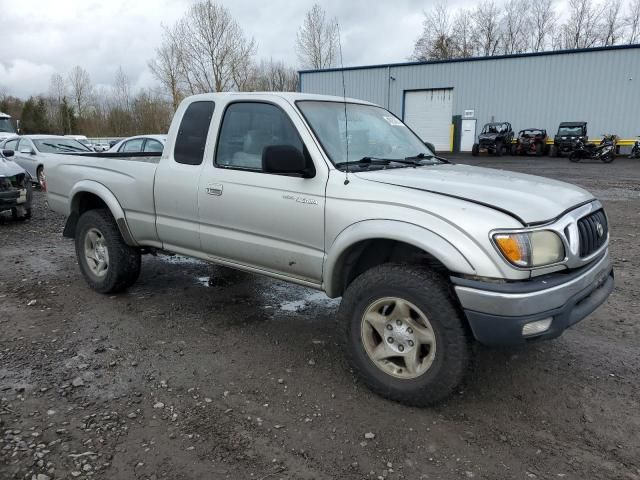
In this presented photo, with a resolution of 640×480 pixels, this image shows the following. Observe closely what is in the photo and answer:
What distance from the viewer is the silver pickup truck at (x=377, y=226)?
9.05ft

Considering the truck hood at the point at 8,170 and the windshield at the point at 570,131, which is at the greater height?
the windshield at the point at 570,131

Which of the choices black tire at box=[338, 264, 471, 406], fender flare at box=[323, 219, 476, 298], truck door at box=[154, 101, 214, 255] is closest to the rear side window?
truck door at box=[154, 101, 214, 255]

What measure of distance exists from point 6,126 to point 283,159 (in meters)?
24.1

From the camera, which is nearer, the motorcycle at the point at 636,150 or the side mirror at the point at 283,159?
the side mirror at the point at 283,159

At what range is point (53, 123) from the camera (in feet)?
199

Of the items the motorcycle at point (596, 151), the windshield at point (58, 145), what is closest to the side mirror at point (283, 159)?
the windshield at point (58, 145)

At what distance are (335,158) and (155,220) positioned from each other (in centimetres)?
190

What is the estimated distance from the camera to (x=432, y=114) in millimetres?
33688

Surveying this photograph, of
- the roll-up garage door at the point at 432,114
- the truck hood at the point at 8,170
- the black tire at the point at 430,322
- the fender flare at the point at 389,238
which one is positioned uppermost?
the roll-up garage door at the point at 432,114

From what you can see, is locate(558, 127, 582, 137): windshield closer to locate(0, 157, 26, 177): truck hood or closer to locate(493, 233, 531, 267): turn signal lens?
locate(0, 157, 26, 177): truck hood

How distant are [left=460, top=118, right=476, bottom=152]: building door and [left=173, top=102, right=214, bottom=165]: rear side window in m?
30.2

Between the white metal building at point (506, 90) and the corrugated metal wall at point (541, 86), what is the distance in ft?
0.16

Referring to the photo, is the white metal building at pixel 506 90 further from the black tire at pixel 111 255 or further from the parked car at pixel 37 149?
the black tire at pixel 111 255

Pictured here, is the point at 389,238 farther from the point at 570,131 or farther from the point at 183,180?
the point at 570,131
